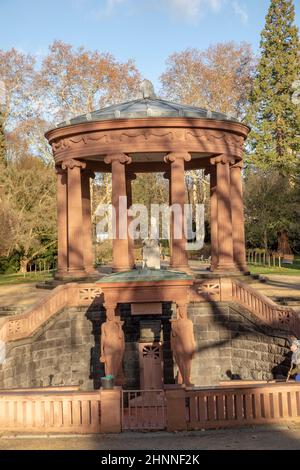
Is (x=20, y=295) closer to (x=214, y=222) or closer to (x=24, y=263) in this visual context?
(x=214, y=222)

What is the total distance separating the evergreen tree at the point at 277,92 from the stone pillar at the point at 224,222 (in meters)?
28.4

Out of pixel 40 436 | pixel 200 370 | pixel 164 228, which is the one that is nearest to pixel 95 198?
pixel 164 228

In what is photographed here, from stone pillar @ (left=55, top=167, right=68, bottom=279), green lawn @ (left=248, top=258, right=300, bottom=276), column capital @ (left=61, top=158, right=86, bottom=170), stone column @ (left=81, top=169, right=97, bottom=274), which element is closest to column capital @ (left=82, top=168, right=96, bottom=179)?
stone column @ (left=81, top=169, right=97, bottom=274)

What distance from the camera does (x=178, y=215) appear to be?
23516mm

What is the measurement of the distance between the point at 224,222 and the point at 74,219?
6526 mm

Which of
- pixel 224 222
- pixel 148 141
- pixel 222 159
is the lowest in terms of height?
pixel 224 222

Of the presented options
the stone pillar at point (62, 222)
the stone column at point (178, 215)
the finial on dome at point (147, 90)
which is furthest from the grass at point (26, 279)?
the finial on dome at point (147, 90)

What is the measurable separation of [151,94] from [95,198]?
81.4 feet

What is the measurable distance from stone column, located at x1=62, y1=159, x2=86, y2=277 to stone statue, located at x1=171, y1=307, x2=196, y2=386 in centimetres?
1004

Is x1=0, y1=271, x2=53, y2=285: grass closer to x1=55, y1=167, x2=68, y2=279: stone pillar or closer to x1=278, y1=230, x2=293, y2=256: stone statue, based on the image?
x1=55, y1=167, x2=68, y2=279: stone pillar

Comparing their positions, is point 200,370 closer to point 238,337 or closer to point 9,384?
point 238,337

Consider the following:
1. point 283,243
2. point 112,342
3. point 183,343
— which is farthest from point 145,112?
point 283,243

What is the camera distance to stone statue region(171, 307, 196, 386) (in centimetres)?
1568

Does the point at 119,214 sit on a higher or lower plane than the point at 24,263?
higher
